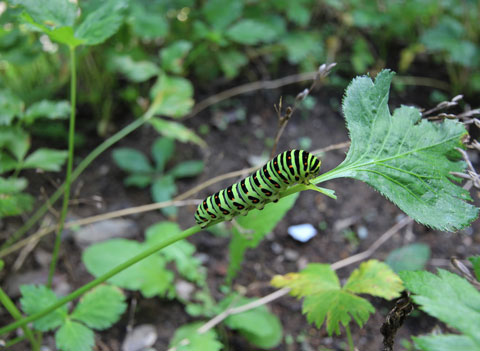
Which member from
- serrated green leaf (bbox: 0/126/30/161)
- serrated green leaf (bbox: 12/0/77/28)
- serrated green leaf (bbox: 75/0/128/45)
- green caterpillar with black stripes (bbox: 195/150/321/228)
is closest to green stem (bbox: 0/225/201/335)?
green caterpillar with black stripes (bbox: 195/150/321/228)

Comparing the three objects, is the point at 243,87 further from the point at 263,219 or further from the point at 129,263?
the point at 129,263

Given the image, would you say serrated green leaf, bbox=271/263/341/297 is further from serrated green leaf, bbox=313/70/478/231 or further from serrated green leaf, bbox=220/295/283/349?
serrated green leaf, bbox=313/70/478/231

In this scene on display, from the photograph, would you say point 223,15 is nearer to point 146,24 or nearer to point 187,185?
point 146,24

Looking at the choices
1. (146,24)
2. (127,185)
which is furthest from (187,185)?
(146,24)

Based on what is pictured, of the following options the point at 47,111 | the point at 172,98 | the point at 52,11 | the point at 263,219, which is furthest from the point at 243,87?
the point at 52,11

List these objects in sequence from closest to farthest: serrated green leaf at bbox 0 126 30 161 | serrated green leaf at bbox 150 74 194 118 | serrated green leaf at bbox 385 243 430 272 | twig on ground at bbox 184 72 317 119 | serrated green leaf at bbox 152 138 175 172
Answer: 1. serrated green leaf at bbox 385 243 430 272
2. serrated green leaf at bbox 0 126 30 161
3. serrated green leaf at bbox 150 74 194 118
4. serrated green leaf at bbox 152 138 175 172
5. twig on ground at bbox 184 72 317 119

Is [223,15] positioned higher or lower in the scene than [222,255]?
higher

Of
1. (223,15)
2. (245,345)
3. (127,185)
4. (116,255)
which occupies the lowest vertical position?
(245,345)

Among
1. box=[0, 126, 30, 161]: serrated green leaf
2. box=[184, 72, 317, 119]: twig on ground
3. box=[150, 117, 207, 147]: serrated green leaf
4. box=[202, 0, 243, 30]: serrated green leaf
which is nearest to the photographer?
box=[0, 126, 30, 161]: serrated green leaf
